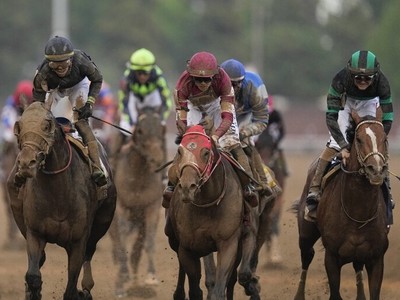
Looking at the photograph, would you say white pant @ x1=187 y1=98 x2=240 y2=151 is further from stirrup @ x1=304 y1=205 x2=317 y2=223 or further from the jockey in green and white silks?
the jockey in green and white silks

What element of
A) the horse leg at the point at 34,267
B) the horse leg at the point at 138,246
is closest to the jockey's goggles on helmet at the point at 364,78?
the horse leg at the point at 34,267

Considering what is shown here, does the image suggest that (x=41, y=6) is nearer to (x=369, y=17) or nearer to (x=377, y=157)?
(x=369, y=17)

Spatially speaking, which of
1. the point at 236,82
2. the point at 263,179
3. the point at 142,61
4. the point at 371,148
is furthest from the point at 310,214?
the point at 142,61

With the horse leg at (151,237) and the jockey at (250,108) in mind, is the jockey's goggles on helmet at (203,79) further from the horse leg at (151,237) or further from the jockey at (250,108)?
the horse leg at (151,237)

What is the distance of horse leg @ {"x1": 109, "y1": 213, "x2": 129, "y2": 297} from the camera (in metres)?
15.0

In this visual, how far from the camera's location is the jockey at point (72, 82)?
1182 cm

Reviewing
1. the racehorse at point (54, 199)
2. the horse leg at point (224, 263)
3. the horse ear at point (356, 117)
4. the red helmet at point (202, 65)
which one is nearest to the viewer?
the racehorse at point (54, 199)

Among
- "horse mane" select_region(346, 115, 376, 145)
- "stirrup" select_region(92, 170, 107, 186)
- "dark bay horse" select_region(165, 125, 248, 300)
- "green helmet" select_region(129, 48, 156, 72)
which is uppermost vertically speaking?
"green helmet" select_region(129, 48, 156, 72)

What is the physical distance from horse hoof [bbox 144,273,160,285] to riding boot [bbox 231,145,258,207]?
3.45 meters

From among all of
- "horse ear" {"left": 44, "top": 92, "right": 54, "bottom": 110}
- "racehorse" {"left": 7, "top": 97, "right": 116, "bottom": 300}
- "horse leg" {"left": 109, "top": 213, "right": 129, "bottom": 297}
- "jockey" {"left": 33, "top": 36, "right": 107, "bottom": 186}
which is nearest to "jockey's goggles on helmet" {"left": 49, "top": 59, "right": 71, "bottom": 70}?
"jockey" {"left": 33, "top": 36, "right": 107, "bottom": 186}

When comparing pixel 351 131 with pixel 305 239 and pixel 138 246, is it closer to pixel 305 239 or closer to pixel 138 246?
pixel 305 239

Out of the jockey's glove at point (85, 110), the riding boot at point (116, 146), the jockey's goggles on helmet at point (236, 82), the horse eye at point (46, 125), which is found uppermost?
the riding boot at point (116, 146)

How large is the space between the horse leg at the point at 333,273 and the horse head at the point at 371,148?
1.06 meters

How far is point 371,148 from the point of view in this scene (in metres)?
10.9
